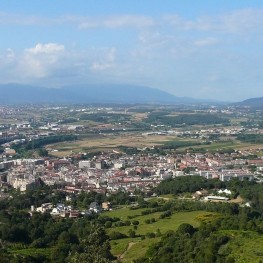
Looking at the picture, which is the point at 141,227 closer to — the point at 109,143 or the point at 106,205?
the point at 106,205

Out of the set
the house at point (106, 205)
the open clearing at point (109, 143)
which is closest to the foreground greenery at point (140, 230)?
the house at point (106, 205)

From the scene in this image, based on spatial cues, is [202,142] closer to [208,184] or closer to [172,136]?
[172,136]

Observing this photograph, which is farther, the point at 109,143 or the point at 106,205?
the point at 109,143

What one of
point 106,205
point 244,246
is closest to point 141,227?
point 106,205

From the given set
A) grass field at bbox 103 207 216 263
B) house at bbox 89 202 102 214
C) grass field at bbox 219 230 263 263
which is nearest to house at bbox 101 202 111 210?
house at bbox 89 202 102 214

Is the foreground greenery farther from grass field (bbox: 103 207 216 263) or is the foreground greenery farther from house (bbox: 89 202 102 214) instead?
house (bbox: 89 202 102 214)

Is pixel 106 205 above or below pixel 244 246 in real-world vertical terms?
below

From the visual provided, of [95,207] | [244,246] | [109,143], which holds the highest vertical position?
[244,246]

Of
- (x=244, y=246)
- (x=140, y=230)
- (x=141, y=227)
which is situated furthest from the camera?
(x=141, y=227)

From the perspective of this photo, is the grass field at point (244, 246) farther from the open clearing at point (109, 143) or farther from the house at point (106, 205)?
the open clearing at point (109, 143)
